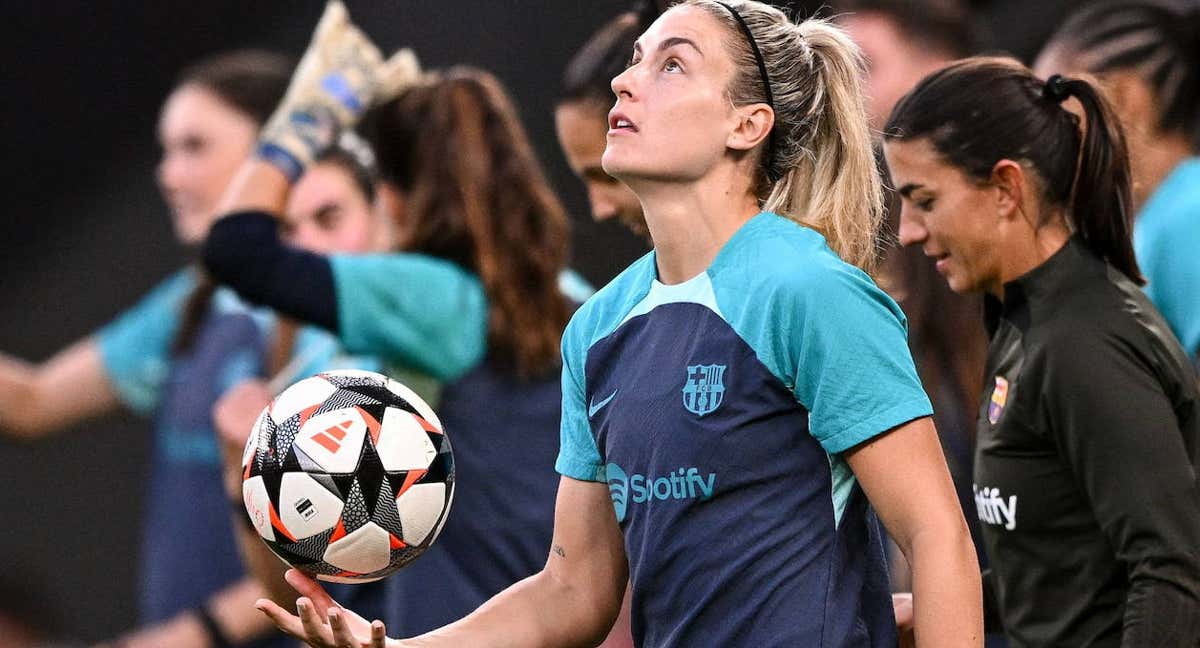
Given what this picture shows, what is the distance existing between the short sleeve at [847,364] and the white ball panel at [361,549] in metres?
0.61

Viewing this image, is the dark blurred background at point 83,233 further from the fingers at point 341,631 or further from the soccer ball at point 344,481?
the fingers at point 341,631

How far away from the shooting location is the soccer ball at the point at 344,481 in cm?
224

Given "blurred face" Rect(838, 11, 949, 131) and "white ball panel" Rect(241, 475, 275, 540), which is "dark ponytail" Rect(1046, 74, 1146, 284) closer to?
"white ball panel" Rect(241, 475, 275, 540)

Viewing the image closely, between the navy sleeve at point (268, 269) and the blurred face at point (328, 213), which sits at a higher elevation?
the navy sleeve at point (268, 269)

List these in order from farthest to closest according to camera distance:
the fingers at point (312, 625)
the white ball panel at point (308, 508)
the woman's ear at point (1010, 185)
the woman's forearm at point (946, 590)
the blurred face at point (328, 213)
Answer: the blurred face at point (328, 213) < the woman's ear at point (1010, 185) < the white ball panel at point (308, 508) < the fingers at point (312, 625) < the woman's forearm at point (946, 590)

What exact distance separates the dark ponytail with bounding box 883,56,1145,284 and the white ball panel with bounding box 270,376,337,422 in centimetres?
107

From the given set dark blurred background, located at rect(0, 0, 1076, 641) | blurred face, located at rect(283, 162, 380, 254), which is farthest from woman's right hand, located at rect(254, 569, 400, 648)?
dark blurred background, located at rect(0, 0, 1076, 641)

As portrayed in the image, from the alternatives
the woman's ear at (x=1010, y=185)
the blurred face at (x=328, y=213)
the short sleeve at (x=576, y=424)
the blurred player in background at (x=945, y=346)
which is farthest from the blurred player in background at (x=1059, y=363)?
the blurred face at (x=328, y=213)

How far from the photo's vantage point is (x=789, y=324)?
2.11m

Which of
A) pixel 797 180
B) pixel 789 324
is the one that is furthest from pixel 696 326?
pixel 797 180

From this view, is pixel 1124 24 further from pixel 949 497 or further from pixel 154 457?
pixel 154 457

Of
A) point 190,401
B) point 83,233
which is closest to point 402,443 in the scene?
point 190,401

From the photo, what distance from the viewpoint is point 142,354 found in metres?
5.59

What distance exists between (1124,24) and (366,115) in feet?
6.67
